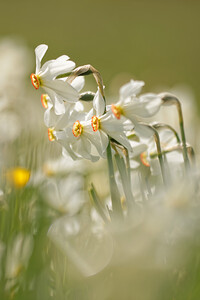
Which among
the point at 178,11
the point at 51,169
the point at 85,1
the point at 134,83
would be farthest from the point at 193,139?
the point at 85,1

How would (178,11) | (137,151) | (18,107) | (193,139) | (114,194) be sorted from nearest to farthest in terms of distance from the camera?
(114,194)
(137,151)
(193,139)
(18,107)
(178,11)

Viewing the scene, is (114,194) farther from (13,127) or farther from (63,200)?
(13,127)

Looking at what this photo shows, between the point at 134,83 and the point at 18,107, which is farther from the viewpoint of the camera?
the point at 18,107

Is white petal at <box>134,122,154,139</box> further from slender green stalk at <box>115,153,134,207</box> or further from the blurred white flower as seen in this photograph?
the blurred white flower

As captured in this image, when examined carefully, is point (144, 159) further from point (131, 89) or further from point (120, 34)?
point (120, 34)

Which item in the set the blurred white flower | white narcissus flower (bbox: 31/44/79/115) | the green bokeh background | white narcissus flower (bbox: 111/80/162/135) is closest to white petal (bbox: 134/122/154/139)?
white narcissus flower (bbox: 111/80/162/135)
